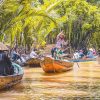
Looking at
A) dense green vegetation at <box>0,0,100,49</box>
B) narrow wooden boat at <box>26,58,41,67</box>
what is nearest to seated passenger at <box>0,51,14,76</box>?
dense green vegetation at <box>0,0,100,49</box>

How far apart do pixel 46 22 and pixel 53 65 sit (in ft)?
25.0

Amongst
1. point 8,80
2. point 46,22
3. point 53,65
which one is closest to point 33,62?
point 46,22

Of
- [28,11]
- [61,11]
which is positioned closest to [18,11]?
[28,11]

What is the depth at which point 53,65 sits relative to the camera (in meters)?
20.2

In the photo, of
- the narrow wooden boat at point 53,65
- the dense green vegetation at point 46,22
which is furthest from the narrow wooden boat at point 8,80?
the dense green vegetation at point 46,22

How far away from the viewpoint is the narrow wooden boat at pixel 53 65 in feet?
65.5

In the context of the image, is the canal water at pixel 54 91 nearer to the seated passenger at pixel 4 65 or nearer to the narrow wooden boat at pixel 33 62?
the seated passenger at pixel 4 65

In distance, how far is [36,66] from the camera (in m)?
24.9

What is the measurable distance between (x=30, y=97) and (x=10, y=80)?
1796mm

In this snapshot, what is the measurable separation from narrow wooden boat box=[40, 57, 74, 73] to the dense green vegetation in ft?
9.16

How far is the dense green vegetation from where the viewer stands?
2052cm

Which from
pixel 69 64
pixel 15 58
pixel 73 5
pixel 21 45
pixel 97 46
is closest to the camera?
pixel 69 64

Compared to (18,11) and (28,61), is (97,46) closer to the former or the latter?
(28,61)

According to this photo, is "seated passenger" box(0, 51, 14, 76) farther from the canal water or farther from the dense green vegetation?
the dense green vegetation
